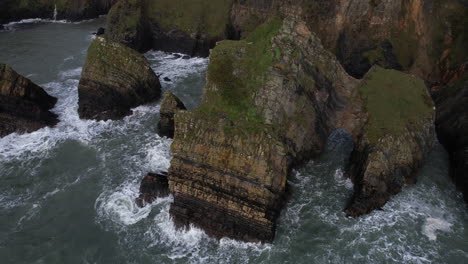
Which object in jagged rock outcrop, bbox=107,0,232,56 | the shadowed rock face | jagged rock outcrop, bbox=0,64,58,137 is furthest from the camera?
jagged rock outcrop, bbox=107,0,232,56

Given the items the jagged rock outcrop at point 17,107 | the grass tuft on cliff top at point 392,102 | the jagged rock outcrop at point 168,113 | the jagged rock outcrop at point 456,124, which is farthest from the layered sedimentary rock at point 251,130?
the jagged rock outcrop at point 17,107

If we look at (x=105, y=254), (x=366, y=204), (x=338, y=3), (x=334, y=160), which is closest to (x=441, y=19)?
(x=338, y=3)

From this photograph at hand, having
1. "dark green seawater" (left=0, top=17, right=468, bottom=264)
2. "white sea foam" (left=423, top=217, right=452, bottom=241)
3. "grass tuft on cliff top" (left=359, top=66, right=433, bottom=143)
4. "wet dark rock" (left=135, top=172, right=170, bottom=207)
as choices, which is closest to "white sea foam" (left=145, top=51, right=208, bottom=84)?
"dark green seawater" (left=0, top=17, right=468, bottom=264)

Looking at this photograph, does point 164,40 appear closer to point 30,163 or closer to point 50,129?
point 50,129

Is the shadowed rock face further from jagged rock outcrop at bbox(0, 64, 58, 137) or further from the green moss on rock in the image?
the green moss on rock

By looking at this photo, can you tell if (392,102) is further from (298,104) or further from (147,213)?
(147,213)

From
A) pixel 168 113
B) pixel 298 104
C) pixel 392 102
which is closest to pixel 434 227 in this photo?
pixel 392 102

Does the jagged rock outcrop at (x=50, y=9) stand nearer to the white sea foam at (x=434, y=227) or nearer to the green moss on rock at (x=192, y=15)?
the green moss on rock at (x=192, y=15)
